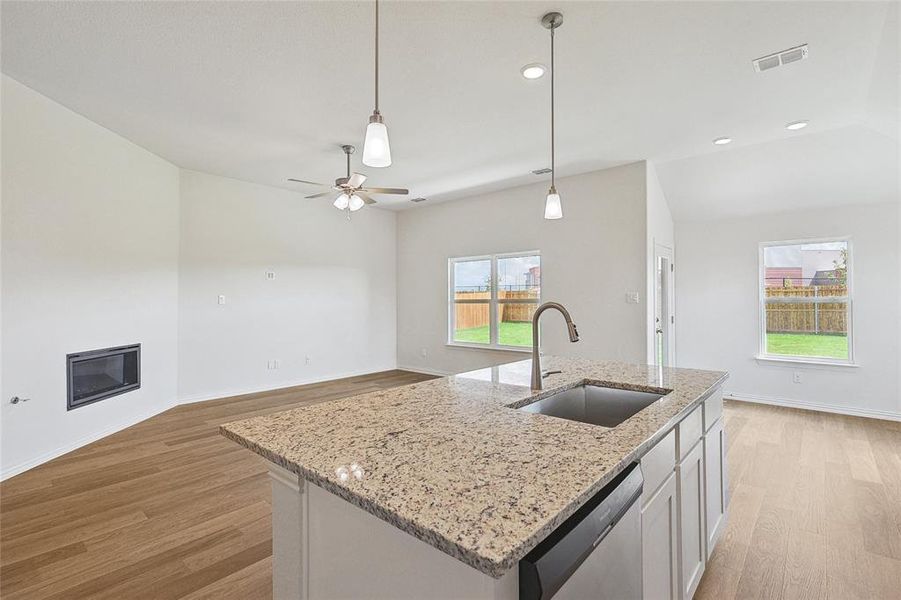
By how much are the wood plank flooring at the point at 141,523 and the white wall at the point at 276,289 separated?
5.34 feet

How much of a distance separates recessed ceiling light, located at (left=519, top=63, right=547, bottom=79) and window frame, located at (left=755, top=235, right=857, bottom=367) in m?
3.97

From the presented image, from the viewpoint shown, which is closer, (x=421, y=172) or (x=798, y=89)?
(x=798, y=89)

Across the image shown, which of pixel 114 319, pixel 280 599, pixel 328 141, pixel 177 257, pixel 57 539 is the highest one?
pixel 328 141

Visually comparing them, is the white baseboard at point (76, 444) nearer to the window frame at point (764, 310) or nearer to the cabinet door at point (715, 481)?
the cabinet door at point (715, 481)

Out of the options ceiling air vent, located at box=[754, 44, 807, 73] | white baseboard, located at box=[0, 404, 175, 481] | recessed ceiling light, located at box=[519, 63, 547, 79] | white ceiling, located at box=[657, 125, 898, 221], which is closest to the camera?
ceiling air vent, located at box=[754, 44, 807, 73]

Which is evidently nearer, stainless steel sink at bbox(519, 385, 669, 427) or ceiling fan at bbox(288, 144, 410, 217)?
stainless steel sink at bbox(519, 385, 669, 427)

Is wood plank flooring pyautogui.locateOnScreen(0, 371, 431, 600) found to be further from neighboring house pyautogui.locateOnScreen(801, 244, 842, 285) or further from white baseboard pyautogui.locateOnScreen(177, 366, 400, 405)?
neighboring house pyautogui.locateOnScreen(801, 244, 842, 285)

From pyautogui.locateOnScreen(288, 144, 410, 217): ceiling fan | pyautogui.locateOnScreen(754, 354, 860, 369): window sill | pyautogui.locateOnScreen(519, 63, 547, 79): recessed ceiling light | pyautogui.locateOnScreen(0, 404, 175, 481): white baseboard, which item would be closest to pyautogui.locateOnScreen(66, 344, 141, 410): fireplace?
pyautogui.locateOnScreen(0, 404, 175, 481): white baseboard

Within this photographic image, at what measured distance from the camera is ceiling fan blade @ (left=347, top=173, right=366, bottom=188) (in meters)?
3.77

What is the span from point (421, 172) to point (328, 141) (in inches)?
51.8

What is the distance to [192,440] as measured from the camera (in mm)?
3744

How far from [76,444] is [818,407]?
7334 millimetres

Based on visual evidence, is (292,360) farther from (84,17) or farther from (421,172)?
(84,17)

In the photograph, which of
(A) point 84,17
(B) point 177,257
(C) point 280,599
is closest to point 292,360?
(B) point 177,257
